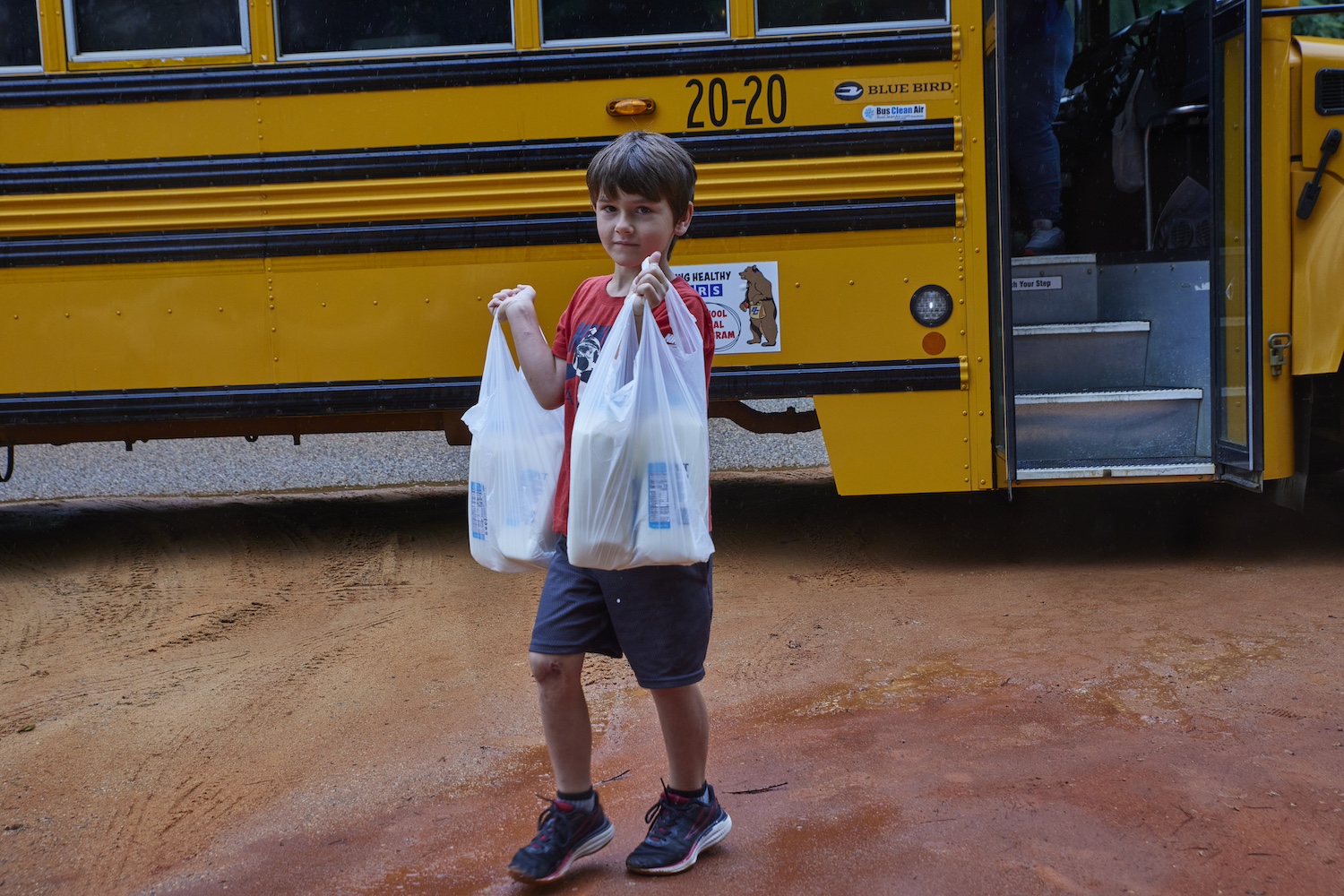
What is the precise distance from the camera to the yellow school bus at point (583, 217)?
4.30 metres

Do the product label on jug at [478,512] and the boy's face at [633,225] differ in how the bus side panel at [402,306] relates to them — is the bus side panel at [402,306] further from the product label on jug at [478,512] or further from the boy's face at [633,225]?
the boy's face at [633,225]

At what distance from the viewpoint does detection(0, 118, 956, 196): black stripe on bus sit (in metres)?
→ 4.35

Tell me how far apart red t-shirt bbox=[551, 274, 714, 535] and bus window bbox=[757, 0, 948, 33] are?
2.49 meters

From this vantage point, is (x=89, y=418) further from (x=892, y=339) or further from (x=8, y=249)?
(x=892, y=339)

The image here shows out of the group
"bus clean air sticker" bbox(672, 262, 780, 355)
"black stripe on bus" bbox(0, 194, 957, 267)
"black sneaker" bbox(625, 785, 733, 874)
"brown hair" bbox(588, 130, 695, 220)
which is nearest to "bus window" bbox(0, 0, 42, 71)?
"black stripe on bus" bbox(0, 194, 957, 267)

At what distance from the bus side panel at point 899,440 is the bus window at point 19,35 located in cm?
327

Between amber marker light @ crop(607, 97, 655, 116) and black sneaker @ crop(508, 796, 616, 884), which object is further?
amber marker light @ crop(607, 97, 655, 116)

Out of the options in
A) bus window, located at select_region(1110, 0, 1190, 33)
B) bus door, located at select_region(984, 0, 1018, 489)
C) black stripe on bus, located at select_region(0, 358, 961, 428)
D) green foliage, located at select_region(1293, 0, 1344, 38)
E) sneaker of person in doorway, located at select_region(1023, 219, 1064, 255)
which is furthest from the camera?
green foliage, located at select_region(1293, 0, 1344, 38)

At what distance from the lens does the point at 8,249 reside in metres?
4.44

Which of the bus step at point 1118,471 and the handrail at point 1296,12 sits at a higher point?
the handrail at point 1296,12

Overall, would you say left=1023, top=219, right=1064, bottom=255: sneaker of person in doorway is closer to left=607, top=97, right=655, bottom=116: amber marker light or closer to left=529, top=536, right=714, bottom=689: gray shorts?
left=607, top=97, right=655, bottom=116: amber marker light

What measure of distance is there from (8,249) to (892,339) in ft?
11.2

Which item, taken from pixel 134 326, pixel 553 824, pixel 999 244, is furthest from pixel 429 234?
pixel 553 824

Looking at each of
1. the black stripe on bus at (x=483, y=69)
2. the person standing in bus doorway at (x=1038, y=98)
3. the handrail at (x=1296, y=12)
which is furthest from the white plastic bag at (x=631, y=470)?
the person standing in bus doorway at (x=1038, y=98)
